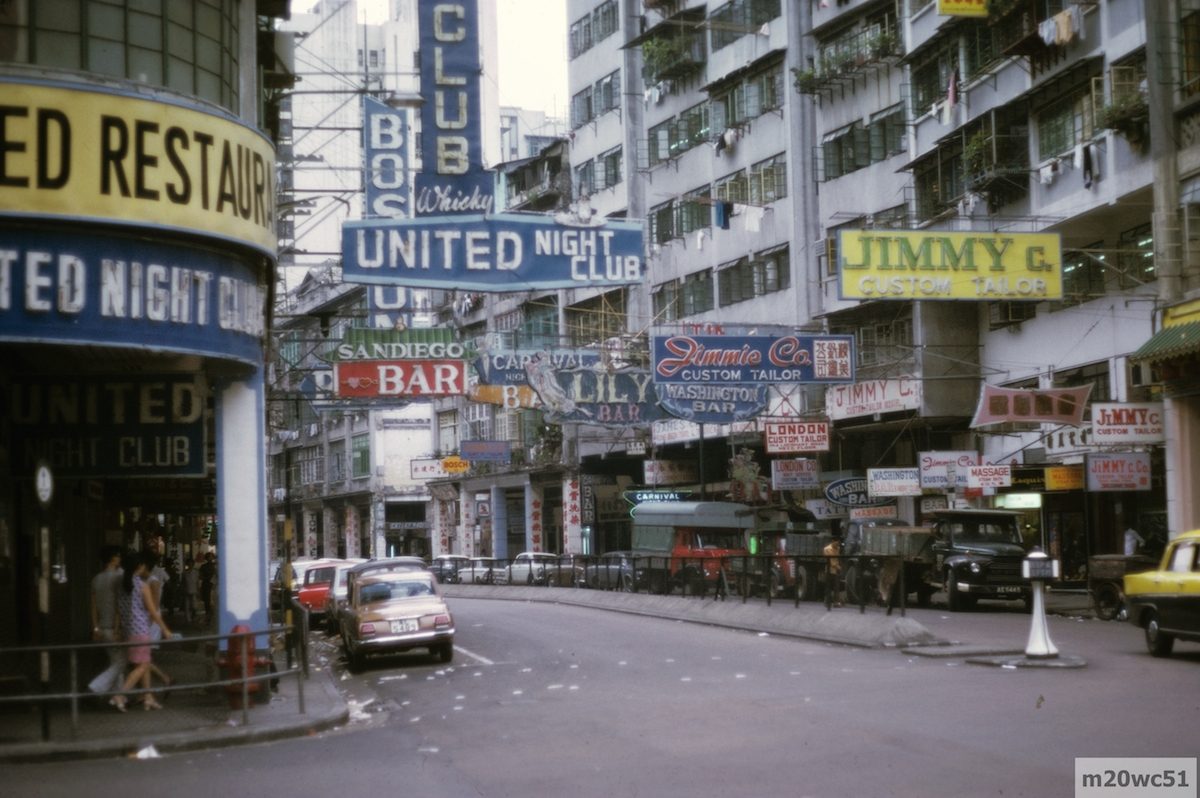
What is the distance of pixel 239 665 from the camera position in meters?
17.8

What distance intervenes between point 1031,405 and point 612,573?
55.1ft

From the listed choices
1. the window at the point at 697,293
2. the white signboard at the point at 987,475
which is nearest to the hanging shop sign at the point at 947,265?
the white signboard at the point at 987,475

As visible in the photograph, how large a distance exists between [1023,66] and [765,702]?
83.8 ft

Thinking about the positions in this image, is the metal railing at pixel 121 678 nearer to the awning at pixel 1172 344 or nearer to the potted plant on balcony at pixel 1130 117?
the awning at pixel 1172 344

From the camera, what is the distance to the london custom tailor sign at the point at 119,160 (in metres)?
16.1

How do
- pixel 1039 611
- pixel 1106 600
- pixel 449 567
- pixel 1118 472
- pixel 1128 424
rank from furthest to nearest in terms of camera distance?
1. pixel 449 567
2. pixel 1118 472
3. pixel 1128 424
4. pixel 1106 600
5. pixel 1039 611

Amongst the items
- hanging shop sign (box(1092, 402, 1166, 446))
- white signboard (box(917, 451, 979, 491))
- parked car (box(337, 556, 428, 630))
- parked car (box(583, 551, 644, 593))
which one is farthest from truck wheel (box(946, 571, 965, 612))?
parked car (box(337, 556, 428, 630))

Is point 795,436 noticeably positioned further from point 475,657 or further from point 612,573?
point 475,657

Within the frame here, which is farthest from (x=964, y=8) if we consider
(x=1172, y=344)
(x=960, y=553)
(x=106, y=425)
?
(x=106, y=425)

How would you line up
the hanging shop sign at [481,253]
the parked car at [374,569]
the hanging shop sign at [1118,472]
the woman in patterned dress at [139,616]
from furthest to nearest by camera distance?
the hanging shop sign at [1118,472] → the parked car at [374,569] → the hanging shop sign at [481,253] → the woman in patterned dress at [139,616]

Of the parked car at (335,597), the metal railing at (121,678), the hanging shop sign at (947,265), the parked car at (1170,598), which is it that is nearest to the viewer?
the metal railing at (121,678)

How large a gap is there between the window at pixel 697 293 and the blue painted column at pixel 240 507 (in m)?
37.8

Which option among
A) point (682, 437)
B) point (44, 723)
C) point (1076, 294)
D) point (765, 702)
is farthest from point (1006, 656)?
point (682, 437)

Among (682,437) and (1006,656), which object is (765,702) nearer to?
(1006,656)
